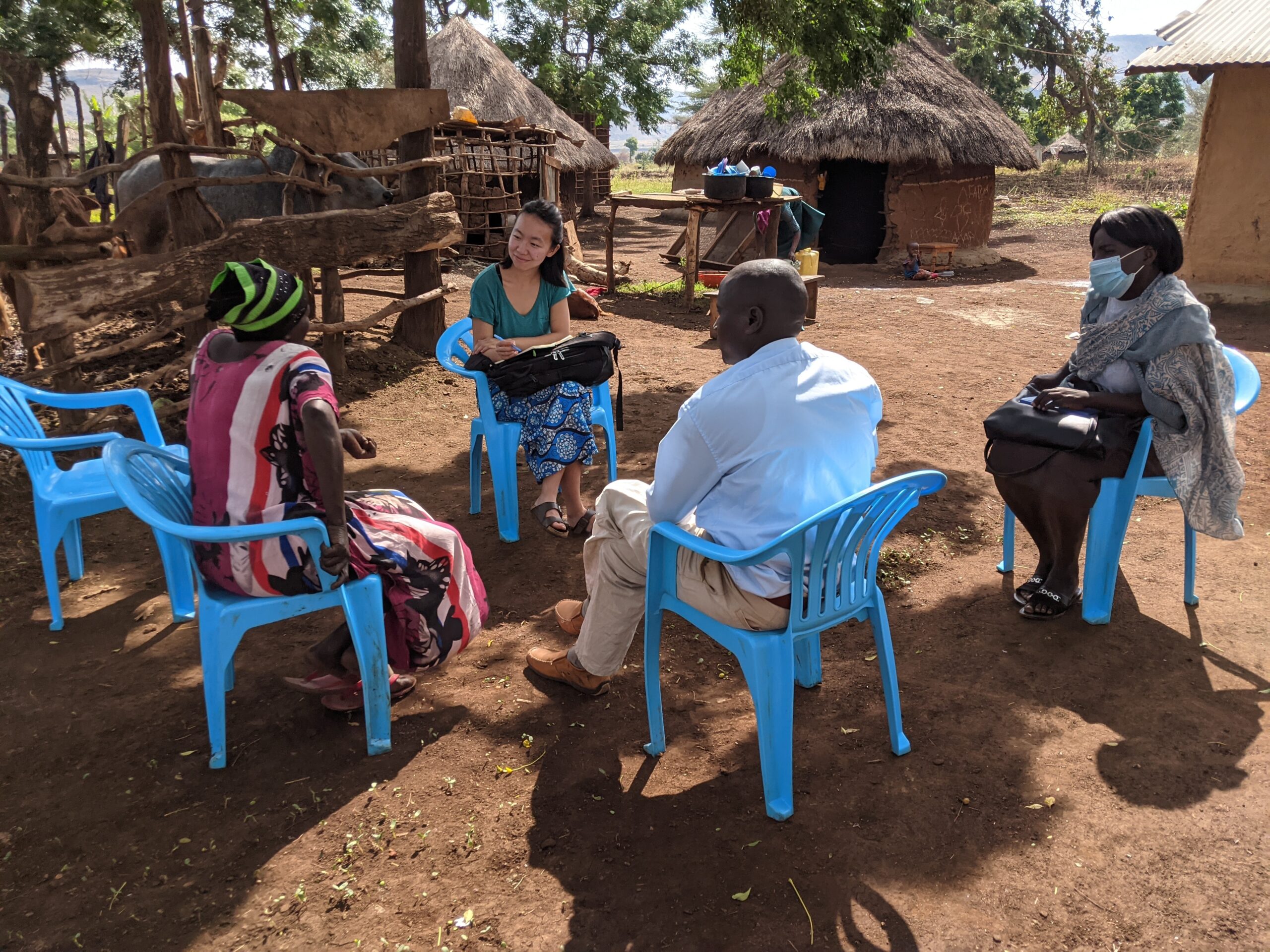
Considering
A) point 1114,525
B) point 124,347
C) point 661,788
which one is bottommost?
point 661,788

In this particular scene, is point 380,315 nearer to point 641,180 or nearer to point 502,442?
point 502,442

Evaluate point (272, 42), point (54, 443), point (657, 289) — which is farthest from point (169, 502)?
point (272, 42)

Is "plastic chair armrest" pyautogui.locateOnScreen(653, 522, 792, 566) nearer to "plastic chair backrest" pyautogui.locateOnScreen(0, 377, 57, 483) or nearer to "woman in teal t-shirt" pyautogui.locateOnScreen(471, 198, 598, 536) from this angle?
"woman in teal t-shirt" pyautogui.locateOnScreen(471, 198, 598, 536)

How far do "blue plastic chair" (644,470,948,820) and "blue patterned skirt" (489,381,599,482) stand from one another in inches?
63.3

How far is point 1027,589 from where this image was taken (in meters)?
3.37

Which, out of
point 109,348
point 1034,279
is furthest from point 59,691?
point 1034,279

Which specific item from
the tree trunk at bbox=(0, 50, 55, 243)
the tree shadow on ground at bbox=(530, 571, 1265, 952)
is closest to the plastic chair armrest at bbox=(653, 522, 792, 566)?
the tree shadow on ground at bbox=(530, 571, 1265, 952)

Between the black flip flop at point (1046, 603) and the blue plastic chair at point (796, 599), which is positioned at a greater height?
the blue plastic chair at point (796, 599)

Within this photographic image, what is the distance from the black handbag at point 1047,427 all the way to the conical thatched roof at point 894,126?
36.1 feet

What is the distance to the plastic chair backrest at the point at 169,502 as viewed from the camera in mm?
2186

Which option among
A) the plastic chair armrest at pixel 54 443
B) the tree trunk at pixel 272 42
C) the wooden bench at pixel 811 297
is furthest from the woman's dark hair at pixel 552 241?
the tree trunk at pixel 272 42

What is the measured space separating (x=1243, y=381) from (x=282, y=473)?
11.3ft

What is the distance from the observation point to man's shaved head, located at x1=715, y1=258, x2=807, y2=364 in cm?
216

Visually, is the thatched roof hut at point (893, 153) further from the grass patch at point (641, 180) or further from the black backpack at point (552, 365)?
the black backpack at point (552, 365)
